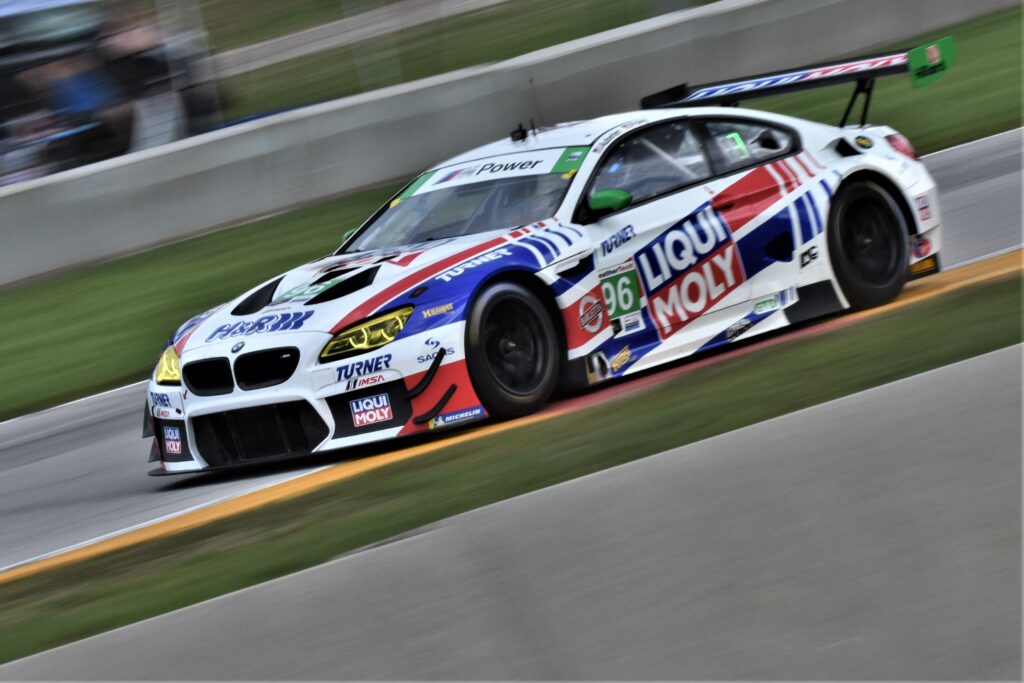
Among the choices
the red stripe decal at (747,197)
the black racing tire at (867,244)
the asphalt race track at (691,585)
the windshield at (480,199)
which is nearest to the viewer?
the asphalt race track at (691,585)

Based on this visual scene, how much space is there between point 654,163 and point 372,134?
5464 mm

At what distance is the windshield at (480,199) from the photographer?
7.26 meters

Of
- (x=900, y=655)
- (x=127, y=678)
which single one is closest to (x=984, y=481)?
(x=900, y=655)

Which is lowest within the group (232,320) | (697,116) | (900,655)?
(900,655)

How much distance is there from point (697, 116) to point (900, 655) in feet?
16.1

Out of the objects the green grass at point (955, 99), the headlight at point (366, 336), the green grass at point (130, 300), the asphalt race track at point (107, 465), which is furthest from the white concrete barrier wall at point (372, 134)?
the headlight at point (366, 336)

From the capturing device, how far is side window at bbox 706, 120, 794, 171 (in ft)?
25.9

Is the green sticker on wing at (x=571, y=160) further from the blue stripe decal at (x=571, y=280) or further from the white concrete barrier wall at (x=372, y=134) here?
the white concrete barrier wall at (x=372, y=134)

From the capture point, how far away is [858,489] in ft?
13.8

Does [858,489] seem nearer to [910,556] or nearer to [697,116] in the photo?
[910,556]

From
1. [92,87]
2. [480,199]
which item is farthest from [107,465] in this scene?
[92,87]

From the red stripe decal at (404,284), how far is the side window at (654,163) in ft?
2.74

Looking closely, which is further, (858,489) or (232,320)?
(232,320)

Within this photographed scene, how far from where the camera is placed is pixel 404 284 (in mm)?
6598
